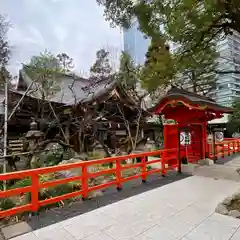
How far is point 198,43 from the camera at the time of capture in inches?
206

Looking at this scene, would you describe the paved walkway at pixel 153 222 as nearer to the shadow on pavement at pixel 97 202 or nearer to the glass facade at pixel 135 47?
the shadow on pavement at pixel 97 202

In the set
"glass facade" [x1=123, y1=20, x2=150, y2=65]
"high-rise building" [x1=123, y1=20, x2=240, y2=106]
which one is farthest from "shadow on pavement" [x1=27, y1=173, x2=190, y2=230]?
"glass facade" [x1=123, y1=20, x2=150, y2=65]

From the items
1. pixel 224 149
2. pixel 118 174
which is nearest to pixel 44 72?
pixel 118 174

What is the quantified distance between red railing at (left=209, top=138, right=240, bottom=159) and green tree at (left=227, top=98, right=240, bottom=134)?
486 inches

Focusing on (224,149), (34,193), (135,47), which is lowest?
(34,193)

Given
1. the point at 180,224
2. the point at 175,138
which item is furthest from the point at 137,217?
the point at 175,138

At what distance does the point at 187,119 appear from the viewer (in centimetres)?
833

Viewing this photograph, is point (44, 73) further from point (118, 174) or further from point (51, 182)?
point (51, 182)

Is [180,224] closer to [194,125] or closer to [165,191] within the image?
[165,191]

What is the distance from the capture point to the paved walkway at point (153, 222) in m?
3.33

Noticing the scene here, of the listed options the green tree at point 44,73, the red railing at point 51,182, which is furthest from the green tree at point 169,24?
the green tree at point 44,73

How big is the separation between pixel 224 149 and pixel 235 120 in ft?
52.1

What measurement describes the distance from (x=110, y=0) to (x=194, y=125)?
5526 mm

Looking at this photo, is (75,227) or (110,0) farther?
(110,0)
